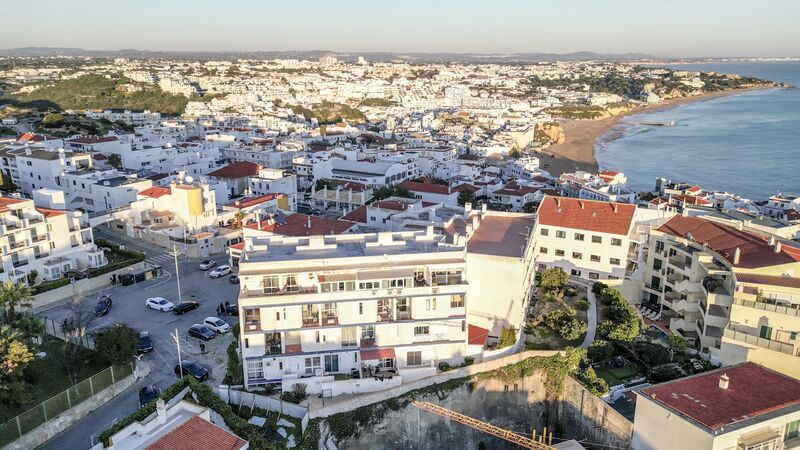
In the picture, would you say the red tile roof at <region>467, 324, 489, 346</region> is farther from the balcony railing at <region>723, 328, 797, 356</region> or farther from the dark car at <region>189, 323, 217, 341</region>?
the dark car at <region>189, 323, 217, 341</region>

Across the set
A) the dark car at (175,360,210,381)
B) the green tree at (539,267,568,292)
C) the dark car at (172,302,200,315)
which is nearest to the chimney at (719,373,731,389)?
the green tree at (539,267,568,292)

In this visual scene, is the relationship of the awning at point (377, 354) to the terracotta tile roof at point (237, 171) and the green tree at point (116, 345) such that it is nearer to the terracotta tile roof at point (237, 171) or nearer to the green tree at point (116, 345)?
the green tree at point (116, 345)

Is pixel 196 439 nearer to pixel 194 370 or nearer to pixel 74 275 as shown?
pixel 194 370

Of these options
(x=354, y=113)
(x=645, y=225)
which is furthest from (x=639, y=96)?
(x=645, y=225)

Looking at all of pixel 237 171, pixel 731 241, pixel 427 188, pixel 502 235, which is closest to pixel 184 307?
pixel 502 235

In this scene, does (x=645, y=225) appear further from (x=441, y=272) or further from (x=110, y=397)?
(x=110, y=397)
